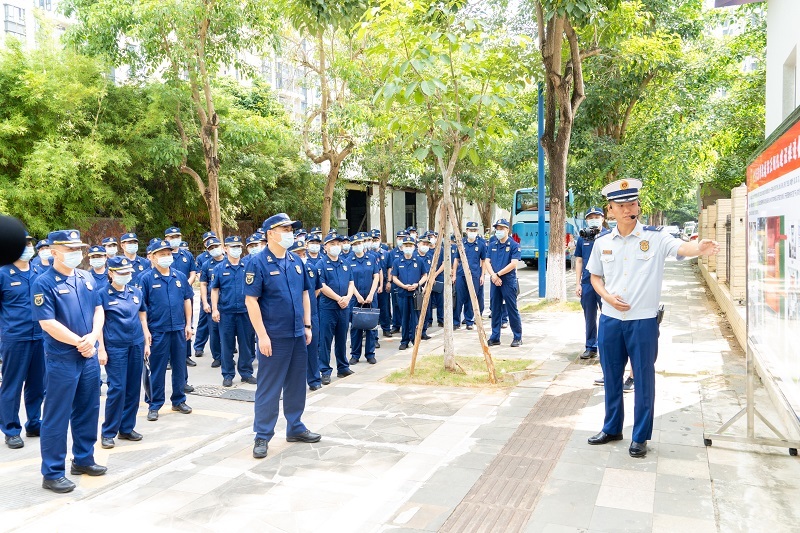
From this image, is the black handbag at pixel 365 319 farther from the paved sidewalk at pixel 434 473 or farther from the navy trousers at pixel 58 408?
the navy trousers at pixel 58 408

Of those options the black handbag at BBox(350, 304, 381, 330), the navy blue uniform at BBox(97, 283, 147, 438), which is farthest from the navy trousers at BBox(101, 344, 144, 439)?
the black handbag at BBox(350, 304, 381, 330)

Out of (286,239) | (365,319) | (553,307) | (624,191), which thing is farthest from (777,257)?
(553,307)

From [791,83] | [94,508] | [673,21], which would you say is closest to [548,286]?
[791,83]

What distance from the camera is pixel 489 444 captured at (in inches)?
218

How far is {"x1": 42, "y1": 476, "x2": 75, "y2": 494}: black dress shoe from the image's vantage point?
477 centimetres

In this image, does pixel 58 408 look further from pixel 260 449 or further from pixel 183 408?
pixel 183 408

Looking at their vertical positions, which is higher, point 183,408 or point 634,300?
point 634,300

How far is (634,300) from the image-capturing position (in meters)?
5.14

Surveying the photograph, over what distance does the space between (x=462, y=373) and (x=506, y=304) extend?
238 centimetres

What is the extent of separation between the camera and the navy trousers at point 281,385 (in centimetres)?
555

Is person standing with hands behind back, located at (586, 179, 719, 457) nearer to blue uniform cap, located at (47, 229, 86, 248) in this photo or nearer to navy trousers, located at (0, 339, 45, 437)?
blue uniform cap, located at (47, 229, 86, 248)

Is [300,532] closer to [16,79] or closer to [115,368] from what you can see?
[115,368]

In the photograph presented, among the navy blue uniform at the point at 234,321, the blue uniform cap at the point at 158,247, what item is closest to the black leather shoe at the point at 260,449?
the blue uniform cap at the point at 158,247

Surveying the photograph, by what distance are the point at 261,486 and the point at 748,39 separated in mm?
20443
